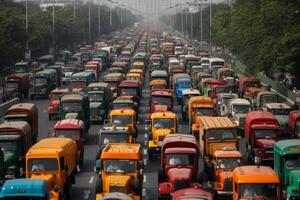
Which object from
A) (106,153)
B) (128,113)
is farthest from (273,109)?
(106,153)

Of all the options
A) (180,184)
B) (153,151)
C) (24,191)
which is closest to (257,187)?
(180,184)

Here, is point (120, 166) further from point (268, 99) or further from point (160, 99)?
point (268, 99)

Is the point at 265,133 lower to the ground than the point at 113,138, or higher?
lower

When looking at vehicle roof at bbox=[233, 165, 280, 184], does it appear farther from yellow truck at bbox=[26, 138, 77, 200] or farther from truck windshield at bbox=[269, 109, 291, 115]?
truck windshield at bbox=[269, 109, 291, 115]

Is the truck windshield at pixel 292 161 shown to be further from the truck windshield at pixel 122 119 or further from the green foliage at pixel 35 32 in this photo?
the green foliage at pixel 35 32

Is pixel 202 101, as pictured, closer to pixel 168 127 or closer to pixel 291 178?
pixel 168 127

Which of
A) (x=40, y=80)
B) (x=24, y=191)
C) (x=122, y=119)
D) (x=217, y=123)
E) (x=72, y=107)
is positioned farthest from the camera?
(x=40, y=80)
